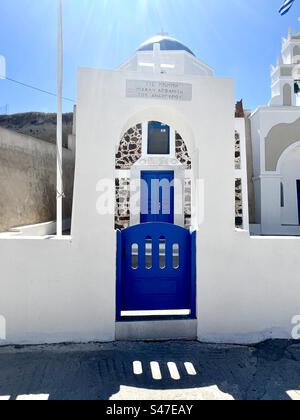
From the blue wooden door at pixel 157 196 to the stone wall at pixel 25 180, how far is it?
14.1 ft

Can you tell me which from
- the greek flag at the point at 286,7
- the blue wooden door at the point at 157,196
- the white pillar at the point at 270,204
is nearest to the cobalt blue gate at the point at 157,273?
the greek flag at the point at 286,7

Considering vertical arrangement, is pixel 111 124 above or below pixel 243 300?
above

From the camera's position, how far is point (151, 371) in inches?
113

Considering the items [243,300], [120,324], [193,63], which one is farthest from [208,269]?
[193,63]

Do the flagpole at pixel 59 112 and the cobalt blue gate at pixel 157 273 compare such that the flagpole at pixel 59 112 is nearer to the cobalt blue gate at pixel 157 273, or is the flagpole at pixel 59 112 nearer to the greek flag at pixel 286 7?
the cobalt blue gate at pixel 157 273

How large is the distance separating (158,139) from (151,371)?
34.1 ft

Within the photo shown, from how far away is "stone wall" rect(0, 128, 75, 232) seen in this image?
9742 mm

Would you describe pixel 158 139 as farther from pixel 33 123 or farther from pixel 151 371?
pixel 33 123

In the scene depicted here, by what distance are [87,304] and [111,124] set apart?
214cm

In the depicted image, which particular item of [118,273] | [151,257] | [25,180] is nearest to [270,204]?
[25,180]

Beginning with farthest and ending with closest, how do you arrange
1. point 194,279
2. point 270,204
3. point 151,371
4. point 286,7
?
point 270,204 < point 286,7 < point 194,279 < point 151,371
